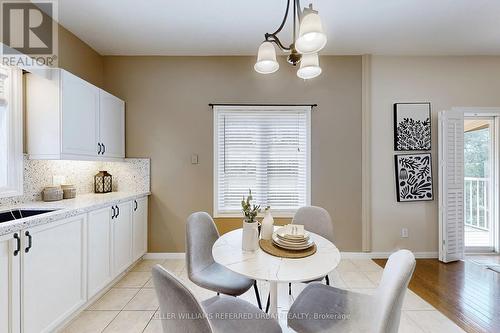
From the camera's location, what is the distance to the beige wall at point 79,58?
267 cm

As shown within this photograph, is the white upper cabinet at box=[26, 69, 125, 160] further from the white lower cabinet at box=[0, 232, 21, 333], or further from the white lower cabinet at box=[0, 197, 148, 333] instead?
the white lower cabinet at box=[0, 232, 21, 333]

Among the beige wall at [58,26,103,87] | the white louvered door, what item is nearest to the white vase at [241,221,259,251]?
the beige wall at [58,26,103,87]

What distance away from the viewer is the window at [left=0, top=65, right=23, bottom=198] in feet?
6.73

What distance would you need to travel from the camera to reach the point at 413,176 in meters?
3.37

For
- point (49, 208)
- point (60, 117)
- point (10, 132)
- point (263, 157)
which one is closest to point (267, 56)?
point (263, 157)

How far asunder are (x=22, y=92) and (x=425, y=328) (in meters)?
4.00

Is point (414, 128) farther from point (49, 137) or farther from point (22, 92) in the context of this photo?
point (22, 92)

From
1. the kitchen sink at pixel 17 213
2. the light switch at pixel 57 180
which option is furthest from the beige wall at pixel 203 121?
the kitchen sink at pixel 17 213

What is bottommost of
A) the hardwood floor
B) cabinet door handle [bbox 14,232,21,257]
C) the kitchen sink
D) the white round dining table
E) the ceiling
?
the hardwood floor

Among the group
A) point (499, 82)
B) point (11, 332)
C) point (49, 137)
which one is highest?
point (499, 82)

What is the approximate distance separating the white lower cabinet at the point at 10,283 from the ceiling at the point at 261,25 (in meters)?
2.16

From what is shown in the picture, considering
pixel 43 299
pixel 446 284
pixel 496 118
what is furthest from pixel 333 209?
pixel 43 299

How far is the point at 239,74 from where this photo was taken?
337 centimetres

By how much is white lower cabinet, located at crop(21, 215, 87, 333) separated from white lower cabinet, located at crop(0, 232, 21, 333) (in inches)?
1.4
